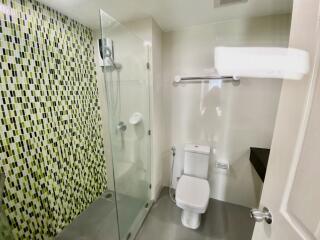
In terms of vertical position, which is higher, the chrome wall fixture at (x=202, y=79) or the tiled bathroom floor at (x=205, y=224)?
the chrome wall fixture at (x=202, y=79)

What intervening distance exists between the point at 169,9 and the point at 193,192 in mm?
1965

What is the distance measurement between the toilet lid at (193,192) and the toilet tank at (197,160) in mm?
91

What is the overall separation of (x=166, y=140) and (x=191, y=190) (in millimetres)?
780

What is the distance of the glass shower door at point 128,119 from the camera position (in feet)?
4.39

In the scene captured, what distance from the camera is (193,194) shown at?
5.21ft

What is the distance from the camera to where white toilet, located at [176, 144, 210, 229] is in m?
1.47

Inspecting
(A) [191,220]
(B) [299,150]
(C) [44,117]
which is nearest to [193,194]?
(A) [191,220]

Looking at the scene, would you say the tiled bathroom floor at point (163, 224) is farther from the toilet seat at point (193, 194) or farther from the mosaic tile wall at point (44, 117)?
the toilet seat at point (193, 194)

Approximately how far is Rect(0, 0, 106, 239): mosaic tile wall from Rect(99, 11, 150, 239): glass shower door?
0.58 m

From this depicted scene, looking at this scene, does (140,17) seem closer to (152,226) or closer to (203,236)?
(152,226)

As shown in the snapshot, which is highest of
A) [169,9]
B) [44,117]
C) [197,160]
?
[169,9]

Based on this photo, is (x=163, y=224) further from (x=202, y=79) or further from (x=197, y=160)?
(x=202, y=79)

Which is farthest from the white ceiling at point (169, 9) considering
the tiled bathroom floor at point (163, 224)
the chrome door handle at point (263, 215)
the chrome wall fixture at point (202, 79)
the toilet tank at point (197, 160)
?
the tiled bathroom floor at point (163, 224)

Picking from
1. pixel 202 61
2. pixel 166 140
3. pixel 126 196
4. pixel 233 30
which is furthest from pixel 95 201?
pixel 233 30
